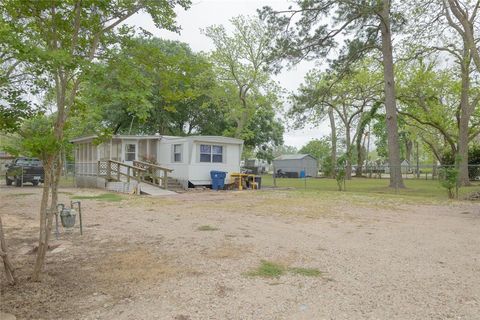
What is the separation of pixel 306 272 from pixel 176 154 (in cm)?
1527

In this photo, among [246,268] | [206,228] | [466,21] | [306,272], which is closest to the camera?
[306,272]

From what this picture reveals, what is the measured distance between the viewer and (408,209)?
37.4 feet

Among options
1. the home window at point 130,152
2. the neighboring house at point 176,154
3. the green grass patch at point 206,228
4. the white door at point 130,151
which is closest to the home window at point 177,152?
the neighboring house at point 176,154


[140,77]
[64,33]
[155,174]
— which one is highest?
[64,33]

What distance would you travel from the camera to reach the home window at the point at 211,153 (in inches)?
743

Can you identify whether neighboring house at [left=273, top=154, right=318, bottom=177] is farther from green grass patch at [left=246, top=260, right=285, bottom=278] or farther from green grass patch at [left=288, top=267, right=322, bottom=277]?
green grass patch at [left=288, top=267, right=322, bottom=277]

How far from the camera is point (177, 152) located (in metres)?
19.2

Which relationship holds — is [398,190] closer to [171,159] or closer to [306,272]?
[171,159]

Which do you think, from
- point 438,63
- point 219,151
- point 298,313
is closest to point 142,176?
point 219,151

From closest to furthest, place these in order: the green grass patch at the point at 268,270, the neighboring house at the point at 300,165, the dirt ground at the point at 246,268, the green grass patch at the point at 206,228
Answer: the dirt ground at the point at 246,268 < the green grass patch at the point at 268,270 < the green grass patch at the point at 206,228 < the neighboring house at the point at 300,165

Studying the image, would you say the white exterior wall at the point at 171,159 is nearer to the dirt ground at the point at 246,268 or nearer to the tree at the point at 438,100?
the dirt ground at the point at 246,268

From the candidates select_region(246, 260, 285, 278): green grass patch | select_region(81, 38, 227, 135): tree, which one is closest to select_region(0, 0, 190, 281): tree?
select_region(81, 38, 227, 135): tree

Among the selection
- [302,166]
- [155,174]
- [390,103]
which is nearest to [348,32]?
[390,103]

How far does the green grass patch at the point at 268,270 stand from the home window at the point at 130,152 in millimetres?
16317
